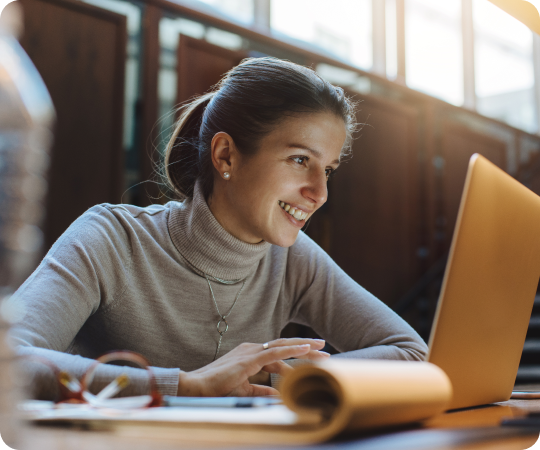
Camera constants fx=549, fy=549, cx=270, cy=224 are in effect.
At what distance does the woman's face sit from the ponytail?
0.44 feet

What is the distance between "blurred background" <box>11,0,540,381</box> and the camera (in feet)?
10.8

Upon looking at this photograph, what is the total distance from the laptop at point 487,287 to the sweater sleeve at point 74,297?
1.42ft

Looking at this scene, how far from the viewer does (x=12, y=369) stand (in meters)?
0.37

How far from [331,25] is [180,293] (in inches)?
169

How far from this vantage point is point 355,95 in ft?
15.3

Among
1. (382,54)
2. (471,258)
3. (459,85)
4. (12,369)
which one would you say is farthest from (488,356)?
(459,85)

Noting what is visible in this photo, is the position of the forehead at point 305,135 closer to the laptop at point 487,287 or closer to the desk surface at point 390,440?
the laptop at point 487,287

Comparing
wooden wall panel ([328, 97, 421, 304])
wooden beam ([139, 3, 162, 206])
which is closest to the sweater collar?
wooden beam ([139, 3, 162, 206])

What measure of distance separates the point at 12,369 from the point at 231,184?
46.0 inches

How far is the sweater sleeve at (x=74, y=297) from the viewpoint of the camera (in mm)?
852

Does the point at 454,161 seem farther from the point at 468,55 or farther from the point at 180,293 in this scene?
the point at 180,293

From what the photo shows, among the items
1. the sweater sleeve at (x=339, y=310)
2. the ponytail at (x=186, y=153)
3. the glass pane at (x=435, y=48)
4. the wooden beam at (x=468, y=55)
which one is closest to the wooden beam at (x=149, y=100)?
the ponytail at (x=186, y=153)

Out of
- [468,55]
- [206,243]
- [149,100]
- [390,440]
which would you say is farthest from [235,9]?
[390,440]

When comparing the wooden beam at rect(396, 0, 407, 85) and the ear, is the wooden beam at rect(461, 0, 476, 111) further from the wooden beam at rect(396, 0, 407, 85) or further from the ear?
the ear
